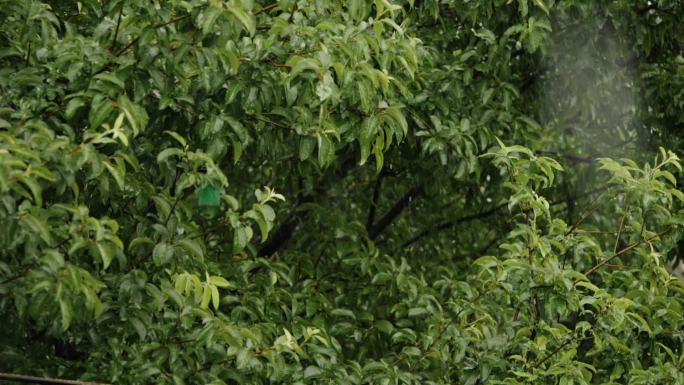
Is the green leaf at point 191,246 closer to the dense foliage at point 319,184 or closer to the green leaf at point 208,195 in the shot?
the dense foliage at point 319,184

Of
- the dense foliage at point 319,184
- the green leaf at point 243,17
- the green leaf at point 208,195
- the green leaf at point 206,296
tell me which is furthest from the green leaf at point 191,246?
the green leaf at point 243,17

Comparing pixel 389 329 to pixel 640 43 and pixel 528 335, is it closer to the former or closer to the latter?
pixel 528 335

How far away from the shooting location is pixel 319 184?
7031mm

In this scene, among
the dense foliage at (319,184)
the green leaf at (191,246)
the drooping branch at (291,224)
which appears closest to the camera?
the dense foliage at (319,184)

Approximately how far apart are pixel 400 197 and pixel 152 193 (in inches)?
117

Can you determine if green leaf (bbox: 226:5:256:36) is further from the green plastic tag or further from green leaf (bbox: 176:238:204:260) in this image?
green leaf (bbox: 176:238:204:260)

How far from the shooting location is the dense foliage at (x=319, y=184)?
4070 mm

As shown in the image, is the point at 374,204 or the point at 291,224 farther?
the point at 374,204

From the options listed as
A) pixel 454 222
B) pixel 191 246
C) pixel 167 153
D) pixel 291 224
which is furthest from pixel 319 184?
pixel 167 153

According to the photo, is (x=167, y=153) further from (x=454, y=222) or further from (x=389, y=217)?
(x=454, y=222)

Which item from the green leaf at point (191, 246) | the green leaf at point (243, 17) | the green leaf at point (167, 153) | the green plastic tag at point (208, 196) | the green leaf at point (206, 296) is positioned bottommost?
the green leaf at point (206, 296)

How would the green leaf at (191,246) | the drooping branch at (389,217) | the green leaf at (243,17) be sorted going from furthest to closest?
the drooping branch at (389,217), the green leaf at (191,246), the green leaf at (243,17)

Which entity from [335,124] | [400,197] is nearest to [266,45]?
[335,124]

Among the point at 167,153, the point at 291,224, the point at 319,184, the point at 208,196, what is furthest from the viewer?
the point at 319,184
